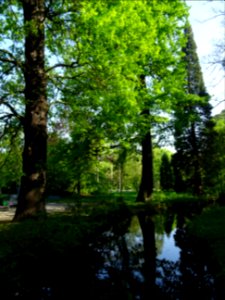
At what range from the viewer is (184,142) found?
36.5 m

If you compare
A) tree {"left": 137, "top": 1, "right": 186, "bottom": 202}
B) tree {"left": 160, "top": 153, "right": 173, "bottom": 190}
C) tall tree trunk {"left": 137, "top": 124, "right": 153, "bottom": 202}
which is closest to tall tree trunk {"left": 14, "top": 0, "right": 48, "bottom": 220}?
tree {"left": 137, "top": 1, "right": 186, "bottom": 202}

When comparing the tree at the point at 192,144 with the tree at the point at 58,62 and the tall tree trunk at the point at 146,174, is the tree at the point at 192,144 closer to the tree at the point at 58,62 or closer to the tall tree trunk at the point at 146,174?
the tall tree trunk at the point at 146,174

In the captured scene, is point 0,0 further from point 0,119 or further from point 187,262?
point 187,262

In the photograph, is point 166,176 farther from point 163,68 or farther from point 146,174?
point 163,68

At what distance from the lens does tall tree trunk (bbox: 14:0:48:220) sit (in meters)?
12.1

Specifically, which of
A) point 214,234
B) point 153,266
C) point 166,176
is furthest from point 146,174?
point 166,176

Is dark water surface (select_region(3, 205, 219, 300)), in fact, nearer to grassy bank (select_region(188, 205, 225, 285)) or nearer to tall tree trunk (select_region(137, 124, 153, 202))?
grassy bank (select_region(188, 205, 225, 285))

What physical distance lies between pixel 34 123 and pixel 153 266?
20.7ft

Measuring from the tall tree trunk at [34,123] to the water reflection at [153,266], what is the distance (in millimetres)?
2799

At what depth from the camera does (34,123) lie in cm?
1246

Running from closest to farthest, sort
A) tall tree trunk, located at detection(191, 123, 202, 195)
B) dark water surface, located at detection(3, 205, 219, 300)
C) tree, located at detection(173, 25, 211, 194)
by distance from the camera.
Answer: dark water surface, located at detection(3, 205, 219, 300), tall tree trunk, located at detection(191, 123, 202, 195), tree, located at detection(173, 25, 211, 194)

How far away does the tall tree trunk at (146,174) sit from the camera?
24.7 meters

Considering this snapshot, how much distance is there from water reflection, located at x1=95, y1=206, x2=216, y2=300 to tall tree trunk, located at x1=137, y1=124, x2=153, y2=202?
9853mm

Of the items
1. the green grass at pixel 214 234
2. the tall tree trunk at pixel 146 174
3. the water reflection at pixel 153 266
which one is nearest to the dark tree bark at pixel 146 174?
the tall tree trunk at pixel 146 174
